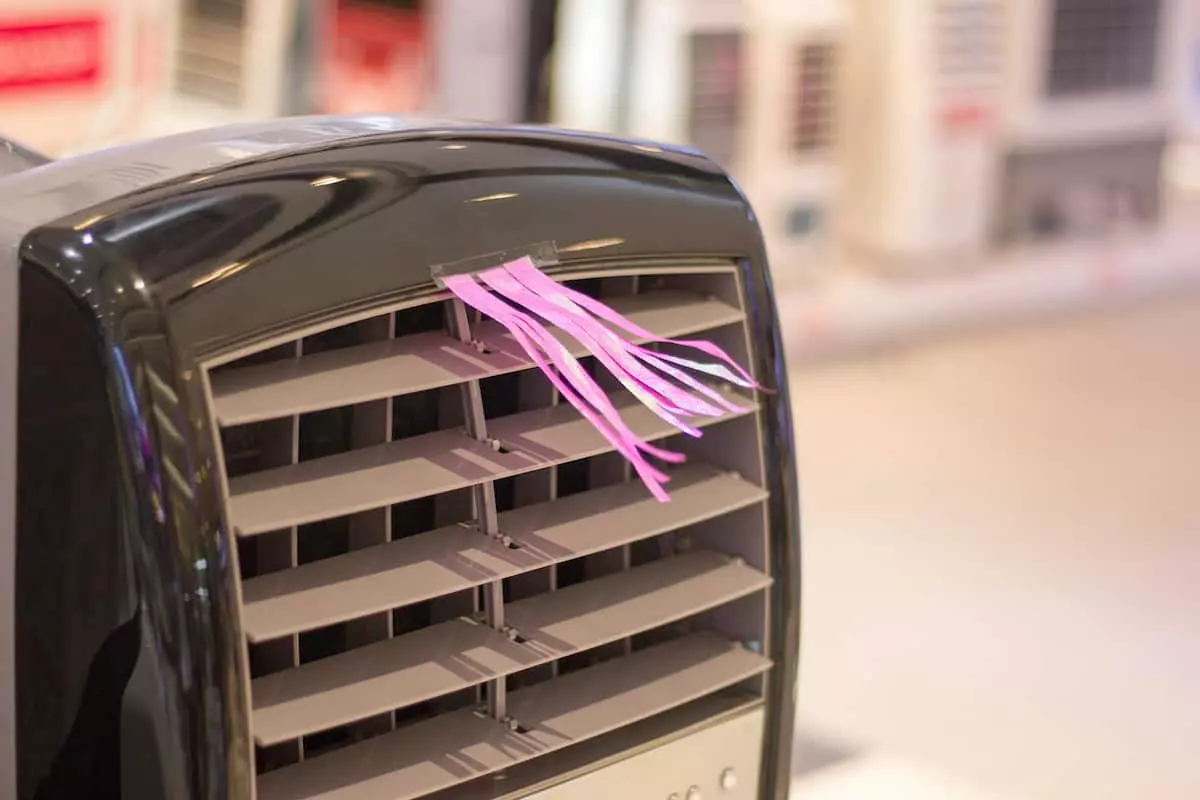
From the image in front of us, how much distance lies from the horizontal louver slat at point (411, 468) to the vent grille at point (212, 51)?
0.84 m

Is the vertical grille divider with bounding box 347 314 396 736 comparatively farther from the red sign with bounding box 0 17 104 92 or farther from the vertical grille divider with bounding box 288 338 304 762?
the red sign with bounding box 0 17 104 92

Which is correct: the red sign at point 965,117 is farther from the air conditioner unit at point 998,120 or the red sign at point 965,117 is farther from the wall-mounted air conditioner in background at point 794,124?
the wall-mounted air conditioner in background at point 794,124

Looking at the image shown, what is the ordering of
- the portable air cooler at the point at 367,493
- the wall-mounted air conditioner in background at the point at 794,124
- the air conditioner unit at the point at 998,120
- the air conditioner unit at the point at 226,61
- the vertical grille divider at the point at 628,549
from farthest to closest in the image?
the air conditioner unit at the point at 998,120 < the wall-mounted air conditioner in background at the point at 794,124 < the air conditioner unit at the point at 226,61 < the vertical grille divider at the point at 628,549 < the portable air cooler at the point at 367,493

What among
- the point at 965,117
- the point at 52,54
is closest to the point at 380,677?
the point at 52,54

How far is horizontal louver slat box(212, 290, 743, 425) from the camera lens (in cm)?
47

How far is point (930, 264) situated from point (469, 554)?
1743mm

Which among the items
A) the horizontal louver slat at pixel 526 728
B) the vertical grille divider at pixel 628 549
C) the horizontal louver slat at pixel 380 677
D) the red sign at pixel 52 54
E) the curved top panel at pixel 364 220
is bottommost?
the horizontal louver slat at pixel 526 728

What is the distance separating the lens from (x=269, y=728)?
1.56 feet

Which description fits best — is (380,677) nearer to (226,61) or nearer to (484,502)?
(484,502)

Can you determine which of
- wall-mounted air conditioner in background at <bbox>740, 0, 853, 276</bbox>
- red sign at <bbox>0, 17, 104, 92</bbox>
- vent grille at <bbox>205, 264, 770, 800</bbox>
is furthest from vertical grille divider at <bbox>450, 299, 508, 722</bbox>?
wall-mounted air conditioner in background at <bbox>740, 0, 853, 276</bbox>

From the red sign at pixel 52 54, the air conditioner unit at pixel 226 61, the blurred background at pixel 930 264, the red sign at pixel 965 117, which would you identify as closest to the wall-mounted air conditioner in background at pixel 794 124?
the blurred background at pixel 930 264

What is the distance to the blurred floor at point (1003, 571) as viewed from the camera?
3.36 feet

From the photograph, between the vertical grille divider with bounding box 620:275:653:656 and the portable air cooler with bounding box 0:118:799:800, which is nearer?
the portable air cooler with bounding box 0:118:799:800

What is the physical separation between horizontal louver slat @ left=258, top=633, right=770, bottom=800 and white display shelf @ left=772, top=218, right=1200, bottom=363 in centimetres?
140
